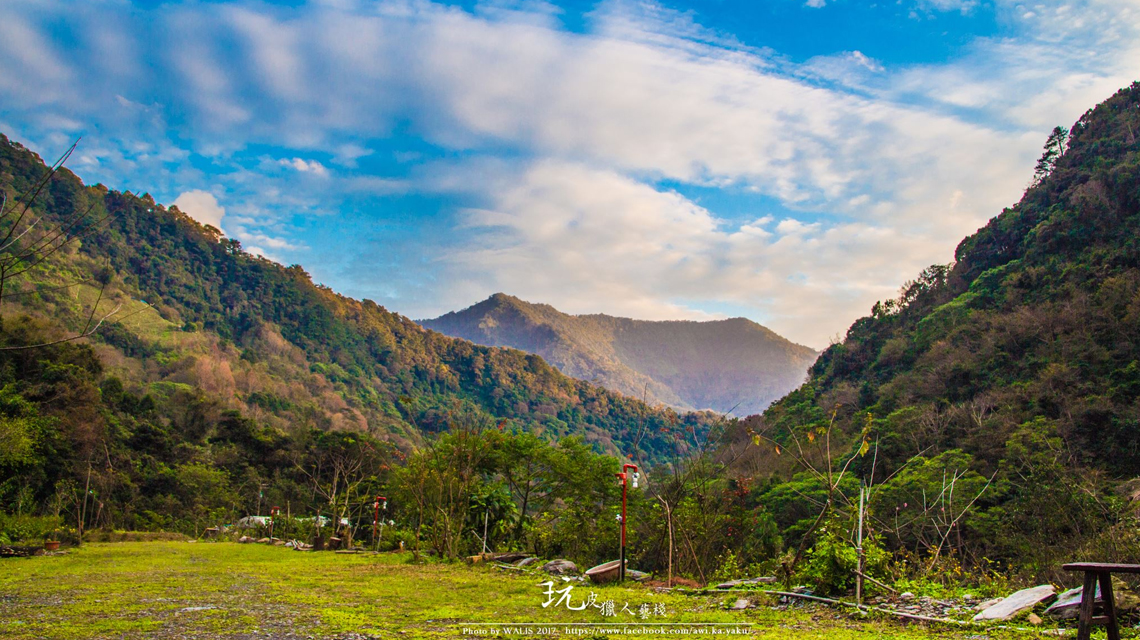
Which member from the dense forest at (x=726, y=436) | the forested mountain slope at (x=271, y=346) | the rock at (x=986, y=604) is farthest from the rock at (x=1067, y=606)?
the forested mountain slope at (x=271, y=346)

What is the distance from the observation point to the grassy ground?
5.05m

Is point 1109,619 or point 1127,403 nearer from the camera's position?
point 1109,619

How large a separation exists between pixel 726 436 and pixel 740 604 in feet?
130

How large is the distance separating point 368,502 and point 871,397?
29920mm

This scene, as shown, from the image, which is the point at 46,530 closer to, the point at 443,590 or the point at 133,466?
the point at 443,590

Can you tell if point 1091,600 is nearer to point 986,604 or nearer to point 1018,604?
point 1018,604

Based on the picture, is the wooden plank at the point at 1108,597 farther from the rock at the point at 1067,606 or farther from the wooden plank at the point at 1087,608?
the rock at the point at 1067,606

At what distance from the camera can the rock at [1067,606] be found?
15.4ft

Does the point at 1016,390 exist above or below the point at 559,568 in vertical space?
above

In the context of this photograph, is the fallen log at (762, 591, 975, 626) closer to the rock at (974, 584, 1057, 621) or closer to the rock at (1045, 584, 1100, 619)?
the rock at (974, 584, 1057, 621)

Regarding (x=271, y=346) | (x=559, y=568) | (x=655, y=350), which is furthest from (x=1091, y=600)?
(x=655, y=350)

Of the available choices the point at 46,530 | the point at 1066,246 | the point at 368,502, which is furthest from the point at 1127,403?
the point at 46,530

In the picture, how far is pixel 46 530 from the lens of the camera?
14.2 metres

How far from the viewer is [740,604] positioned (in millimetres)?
6770
